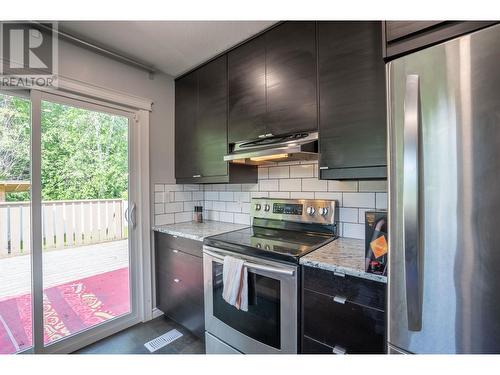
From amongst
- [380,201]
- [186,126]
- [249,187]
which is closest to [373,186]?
[380,201]

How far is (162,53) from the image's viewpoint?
200 centimetres

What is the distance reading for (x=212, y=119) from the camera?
83.3 inches

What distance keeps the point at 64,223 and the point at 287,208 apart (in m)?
1.76

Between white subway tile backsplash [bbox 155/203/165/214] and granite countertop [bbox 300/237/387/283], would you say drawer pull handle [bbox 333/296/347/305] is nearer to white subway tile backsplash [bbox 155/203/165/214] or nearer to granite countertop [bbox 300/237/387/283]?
granite countertop [bbox 300/237/387/283]

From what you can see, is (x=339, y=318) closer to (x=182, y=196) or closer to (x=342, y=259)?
(x=342, y=259)

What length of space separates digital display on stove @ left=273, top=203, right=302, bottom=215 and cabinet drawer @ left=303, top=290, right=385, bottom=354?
2.37 ft

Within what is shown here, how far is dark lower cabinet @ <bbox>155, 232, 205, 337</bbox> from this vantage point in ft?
6.06

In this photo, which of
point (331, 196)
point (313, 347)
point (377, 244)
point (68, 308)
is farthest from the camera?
point (68, 308)
